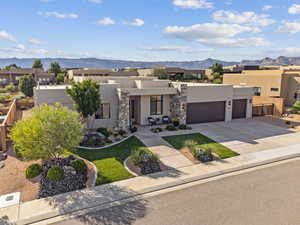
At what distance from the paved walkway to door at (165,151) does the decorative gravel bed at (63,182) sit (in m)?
4.87

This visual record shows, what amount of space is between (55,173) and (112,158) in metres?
3.92

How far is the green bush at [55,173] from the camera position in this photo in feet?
33.0

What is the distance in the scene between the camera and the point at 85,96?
633 inches

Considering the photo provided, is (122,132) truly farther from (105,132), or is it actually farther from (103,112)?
(103,112)

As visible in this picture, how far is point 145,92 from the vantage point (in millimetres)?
20234

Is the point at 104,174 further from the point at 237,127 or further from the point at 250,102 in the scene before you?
the point at 250,102

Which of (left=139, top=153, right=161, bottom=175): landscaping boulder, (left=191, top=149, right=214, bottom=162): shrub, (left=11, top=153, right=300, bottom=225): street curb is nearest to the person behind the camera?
(left=11, top=153, right=300, bottom=225): street curb

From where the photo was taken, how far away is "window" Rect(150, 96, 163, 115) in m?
21.2

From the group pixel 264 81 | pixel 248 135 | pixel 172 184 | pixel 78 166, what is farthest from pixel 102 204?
pixel 264 81

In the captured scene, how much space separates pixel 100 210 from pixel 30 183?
167 inches

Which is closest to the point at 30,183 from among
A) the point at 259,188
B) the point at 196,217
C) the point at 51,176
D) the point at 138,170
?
the point at 51,176

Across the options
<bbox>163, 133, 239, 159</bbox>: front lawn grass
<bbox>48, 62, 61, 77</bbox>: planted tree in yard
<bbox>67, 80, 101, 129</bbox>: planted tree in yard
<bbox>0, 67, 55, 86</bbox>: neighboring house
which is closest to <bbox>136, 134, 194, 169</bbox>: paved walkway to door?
<bbox>163, 133, 239, 159</bbox>: front lawn grass

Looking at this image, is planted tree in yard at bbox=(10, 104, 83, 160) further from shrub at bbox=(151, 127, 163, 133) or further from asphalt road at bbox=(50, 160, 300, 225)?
shrub at bbox=(151, 127, 163, 133)

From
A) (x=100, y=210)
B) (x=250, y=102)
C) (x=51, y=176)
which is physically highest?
(x=250, y=102)
